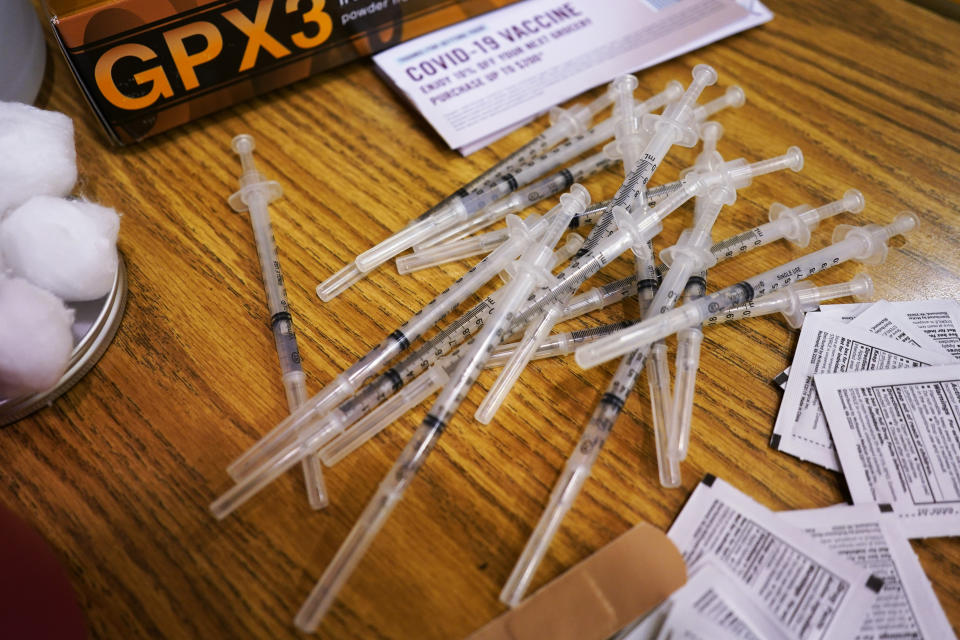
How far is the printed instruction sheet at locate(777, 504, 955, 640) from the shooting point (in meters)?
0.66

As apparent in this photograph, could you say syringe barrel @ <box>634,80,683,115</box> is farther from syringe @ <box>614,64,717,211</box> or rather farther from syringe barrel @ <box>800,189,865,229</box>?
→ syringe barrel @ <box>800,189,865,229</box>

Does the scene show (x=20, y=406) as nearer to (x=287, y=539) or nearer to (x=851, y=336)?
(x=287, y=539)

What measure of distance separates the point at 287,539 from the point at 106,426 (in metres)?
0.26

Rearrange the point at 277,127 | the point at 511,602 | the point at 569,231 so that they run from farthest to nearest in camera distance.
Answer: the point at 277,127, the point at 569,231, the point at 511,602

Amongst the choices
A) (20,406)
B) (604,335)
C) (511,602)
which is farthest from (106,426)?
(604,335)

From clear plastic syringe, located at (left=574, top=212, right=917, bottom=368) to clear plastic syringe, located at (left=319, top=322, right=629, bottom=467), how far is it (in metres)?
0.08

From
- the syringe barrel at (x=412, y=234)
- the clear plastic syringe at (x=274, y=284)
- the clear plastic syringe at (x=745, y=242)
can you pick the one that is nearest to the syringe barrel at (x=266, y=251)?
the clear plastic syringe at (x=274, y=284)

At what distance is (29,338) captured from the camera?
2.08 ft

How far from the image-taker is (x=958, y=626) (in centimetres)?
67

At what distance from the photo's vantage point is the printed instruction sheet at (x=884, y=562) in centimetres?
66

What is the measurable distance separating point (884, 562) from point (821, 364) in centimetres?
24

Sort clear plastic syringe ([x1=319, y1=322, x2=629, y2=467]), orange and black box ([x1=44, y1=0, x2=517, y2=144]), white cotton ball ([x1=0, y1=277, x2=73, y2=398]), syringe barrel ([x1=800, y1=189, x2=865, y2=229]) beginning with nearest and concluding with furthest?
white cotton ball ([x1=0, y1=277, x2=73, y2=398]), clear plastic syringe ([x1=319, y1=322, x2=629, y2=467]), orange and black box ([x1=44, y1=0, x2=517, y2=144]), syringe barrel ([x1=800, y1=189, x2=865, y2=229])

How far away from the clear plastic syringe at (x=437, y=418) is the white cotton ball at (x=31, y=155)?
507 millimetres

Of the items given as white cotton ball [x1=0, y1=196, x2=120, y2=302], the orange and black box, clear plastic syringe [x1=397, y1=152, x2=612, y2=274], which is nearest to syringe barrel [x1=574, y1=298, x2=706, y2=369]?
clear plastic syringe [x1=397, y1=152, x2=612, y2=274]
